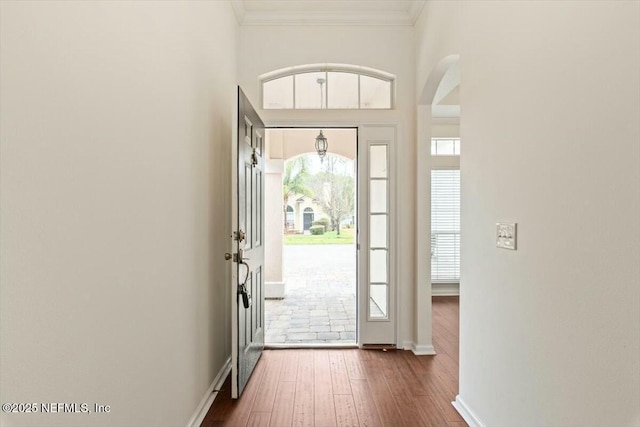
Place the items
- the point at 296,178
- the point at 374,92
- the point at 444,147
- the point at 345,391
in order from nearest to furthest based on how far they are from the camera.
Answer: the point at 345,391 < the point at 374,92 < the point at 444,147 < the point at 296,178

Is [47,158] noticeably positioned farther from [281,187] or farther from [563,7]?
[281,187]

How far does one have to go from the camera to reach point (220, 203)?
2.83 m

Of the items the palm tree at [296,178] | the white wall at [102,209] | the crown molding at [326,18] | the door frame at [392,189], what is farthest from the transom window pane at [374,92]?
the palm tree at [296,178]

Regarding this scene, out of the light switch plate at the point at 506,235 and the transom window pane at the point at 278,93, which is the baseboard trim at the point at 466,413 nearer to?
the light switch plate at the point at 506,235

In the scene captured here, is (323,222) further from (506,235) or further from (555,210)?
(555,210)

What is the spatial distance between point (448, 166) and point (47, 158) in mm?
5699

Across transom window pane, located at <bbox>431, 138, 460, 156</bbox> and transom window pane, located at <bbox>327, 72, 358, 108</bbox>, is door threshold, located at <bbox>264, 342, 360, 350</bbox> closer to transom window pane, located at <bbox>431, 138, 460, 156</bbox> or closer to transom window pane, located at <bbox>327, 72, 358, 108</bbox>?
transom window pane, located at <bbox>327, 72, 358, 108</bbox>

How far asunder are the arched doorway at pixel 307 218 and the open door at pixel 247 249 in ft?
40.6

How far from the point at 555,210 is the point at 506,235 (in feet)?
1.24

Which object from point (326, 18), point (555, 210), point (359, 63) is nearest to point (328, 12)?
point (326, 18)

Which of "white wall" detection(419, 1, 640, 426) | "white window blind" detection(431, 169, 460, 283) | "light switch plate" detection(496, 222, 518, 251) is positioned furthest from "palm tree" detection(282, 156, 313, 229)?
"light switch plate" detection(496, 222, 518, 251)

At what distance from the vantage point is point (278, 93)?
3586 millimetres

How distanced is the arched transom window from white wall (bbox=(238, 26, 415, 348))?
8 centimetres

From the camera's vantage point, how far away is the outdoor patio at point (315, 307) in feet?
12.9
